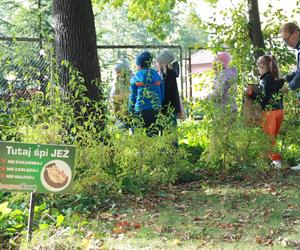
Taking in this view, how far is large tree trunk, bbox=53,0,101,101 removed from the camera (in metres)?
6.97

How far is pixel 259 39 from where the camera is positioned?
10.5 m

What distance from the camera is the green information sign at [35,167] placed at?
163 inches

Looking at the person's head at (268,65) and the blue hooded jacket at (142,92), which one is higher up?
the person's head at (268,65)

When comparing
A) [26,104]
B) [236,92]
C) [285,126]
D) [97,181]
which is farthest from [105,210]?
[285,126]

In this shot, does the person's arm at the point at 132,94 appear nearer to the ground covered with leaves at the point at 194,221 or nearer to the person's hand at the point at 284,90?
the ground covered with leaves at the point at 194,221

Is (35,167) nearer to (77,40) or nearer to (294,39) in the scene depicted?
(77,40)

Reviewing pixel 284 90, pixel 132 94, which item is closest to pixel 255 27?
pixel 284 90

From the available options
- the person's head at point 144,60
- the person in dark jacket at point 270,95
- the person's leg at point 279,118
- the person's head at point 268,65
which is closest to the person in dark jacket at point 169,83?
the person's head at point 144,60

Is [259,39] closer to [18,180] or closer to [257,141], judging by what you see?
[257,141]

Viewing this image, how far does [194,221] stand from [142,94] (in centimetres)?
235

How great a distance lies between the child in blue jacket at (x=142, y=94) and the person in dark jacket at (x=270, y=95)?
127 centimetres

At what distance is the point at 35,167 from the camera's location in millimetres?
4164

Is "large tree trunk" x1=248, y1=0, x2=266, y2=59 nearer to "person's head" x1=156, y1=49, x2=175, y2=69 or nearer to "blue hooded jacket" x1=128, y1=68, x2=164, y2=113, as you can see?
"person's head" x1=156, y1=49, x2=175, y2=69

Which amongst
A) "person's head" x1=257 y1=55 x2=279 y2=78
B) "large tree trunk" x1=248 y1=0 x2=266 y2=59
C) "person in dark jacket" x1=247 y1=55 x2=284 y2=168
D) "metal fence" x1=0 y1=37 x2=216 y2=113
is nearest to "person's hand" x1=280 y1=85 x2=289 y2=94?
"person in dark jacket" x1=247 y1=55 x2=284 y2=168
